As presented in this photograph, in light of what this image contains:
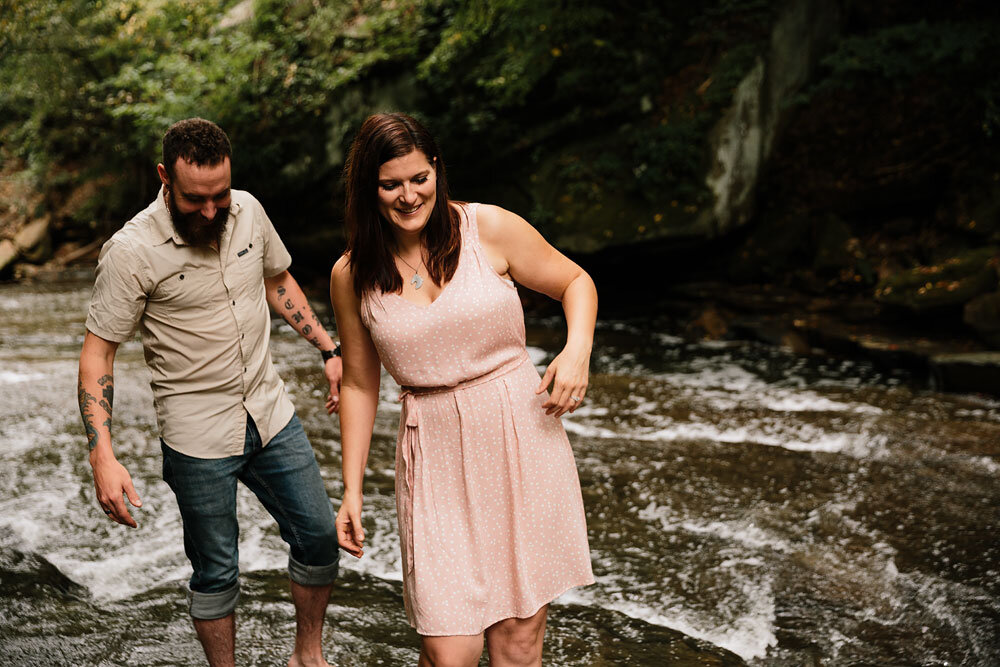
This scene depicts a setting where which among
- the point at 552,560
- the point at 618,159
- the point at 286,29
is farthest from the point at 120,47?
the point at 552,560

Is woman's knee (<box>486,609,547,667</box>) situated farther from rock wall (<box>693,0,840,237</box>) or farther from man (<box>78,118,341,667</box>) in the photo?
rock wall (<box>693,0,840,237</box>)

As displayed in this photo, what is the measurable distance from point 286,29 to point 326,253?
3.84 m

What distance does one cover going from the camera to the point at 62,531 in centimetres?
470

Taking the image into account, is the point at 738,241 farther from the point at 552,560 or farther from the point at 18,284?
the point at 18,284

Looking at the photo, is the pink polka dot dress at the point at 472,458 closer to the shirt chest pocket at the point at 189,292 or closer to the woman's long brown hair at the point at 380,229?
the woman's long brown hair at the point at 380,229

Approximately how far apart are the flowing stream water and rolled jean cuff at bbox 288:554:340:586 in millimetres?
489

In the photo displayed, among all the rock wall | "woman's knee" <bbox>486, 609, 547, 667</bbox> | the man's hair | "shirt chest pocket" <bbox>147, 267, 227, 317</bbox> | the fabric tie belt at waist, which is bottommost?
"woman's knee" <bbox>486, 609, 547, 667</bbox>

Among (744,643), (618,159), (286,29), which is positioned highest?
(286,29)

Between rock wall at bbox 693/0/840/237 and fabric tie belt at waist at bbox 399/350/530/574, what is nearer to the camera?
fabric tie belt at waist at bbox 399/350/530/574

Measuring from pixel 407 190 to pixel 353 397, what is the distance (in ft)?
2.18

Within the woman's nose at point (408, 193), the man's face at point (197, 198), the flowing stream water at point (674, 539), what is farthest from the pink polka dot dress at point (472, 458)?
the flowing stream water at point (674, 539)

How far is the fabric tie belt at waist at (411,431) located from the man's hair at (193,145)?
1.04 metres

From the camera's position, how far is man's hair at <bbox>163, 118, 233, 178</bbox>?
2.66m

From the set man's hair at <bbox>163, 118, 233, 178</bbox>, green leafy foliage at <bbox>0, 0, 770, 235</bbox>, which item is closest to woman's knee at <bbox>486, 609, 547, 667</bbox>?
man's hair at <bbox>163, 118, 233, 178</bbox>
